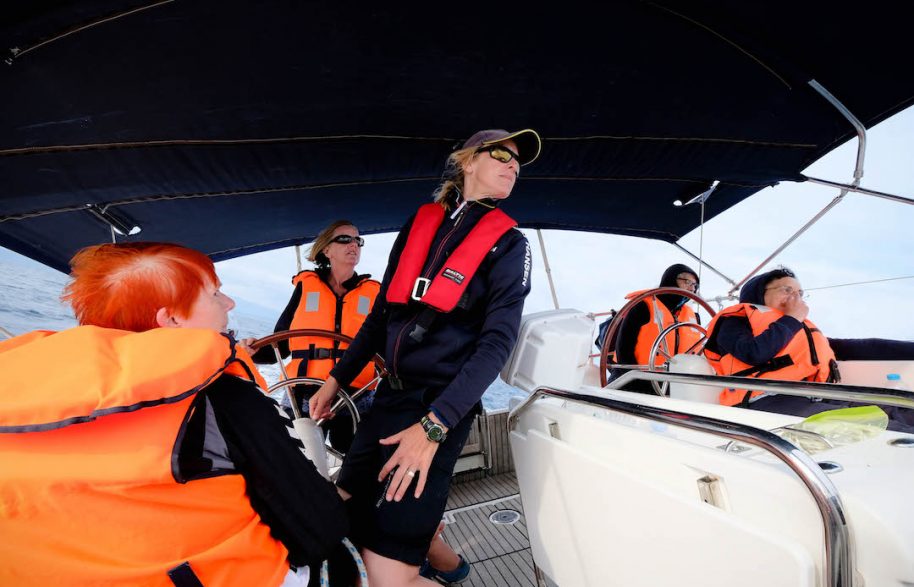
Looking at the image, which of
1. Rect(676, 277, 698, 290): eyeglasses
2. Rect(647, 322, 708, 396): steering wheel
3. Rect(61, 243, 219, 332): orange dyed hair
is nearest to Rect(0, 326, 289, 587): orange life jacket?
Rect(61, 243, 219, 332): orange dyed hair

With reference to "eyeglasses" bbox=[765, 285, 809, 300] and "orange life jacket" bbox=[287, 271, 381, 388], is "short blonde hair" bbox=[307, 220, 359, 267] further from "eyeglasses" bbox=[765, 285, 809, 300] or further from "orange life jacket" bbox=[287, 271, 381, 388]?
"eyeglasses" bbox=[765, 285, 809, 300]

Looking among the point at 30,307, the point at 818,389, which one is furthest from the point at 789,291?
the point at 30,307

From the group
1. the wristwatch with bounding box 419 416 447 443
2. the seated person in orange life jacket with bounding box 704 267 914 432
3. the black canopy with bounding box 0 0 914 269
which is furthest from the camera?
Answer: the seated person in orange life jacket with bounding box 704 267 914 432

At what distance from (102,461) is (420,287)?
73cm

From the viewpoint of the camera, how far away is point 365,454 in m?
1.12

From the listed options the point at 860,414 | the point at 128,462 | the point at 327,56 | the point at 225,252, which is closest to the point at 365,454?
the point at 128,462

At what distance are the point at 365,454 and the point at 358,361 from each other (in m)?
0.35

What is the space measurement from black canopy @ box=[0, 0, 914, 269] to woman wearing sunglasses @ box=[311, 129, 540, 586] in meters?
0.90

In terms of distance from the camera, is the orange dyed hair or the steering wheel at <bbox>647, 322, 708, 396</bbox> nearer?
the orange dyed hair

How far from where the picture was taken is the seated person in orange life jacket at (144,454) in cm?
52

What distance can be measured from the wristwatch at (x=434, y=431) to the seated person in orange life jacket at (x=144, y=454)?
0.77ft

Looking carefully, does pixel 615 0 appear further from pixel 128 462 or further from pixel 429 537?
pixel 128 462

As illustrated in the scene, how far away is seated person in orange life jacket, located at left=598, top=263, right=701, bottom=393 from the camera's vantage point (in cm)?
307

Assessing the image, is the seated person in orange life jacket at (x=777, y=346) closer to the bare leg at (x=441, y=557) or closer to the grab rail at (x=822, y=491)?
the bare leg at (x=441, y=557)
